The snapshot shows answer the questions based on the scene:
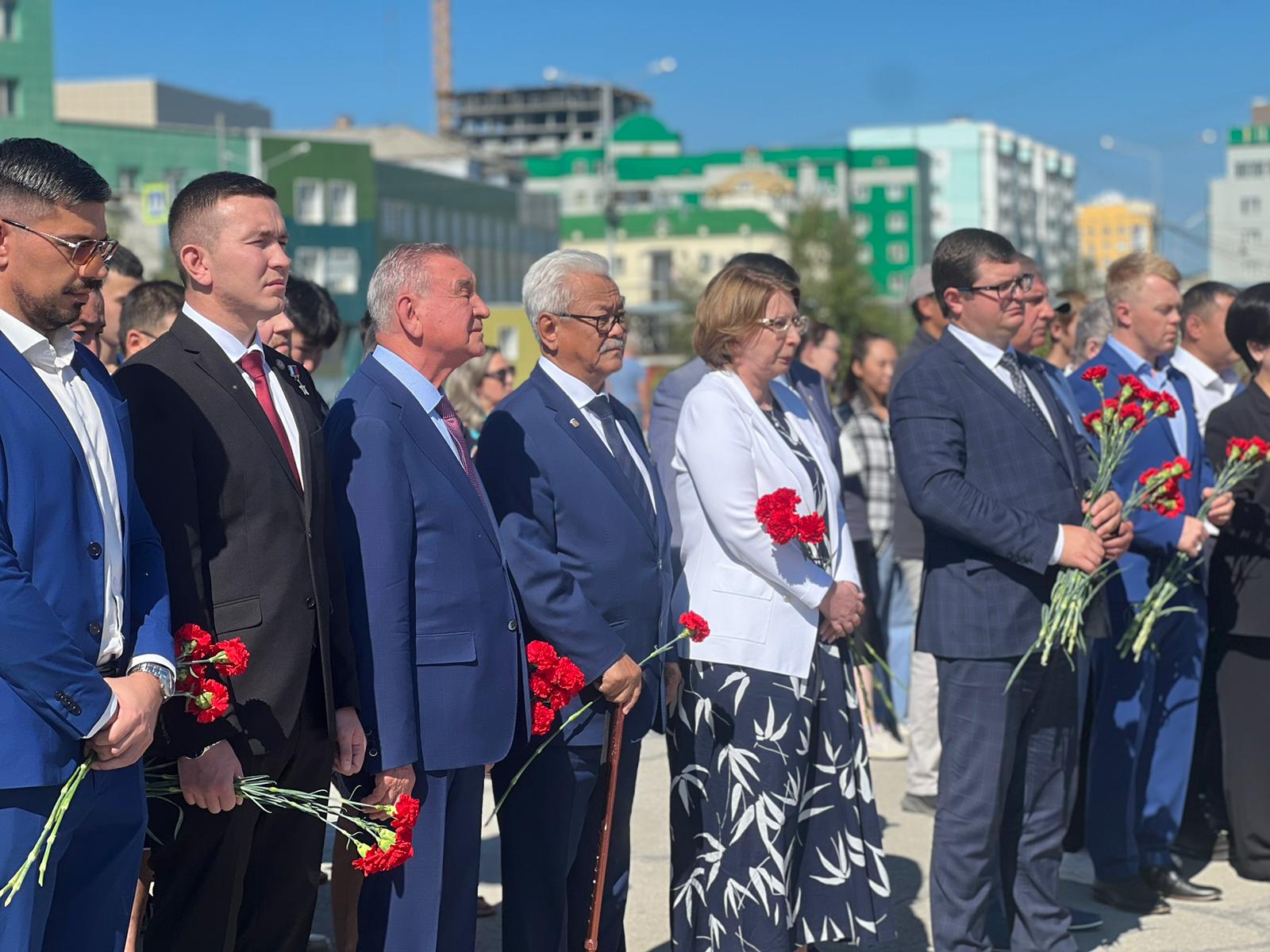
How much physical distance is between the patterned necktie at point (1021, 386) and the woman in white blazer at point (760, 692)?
67 cm

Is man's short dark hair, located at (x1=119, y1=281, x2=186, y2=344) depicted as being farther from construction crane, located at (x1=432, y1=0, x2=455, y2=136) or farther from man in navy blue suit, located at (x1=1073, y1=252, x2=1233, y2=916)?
construction crane, located at (x1=432, y1=0, x2=455, y2=136)

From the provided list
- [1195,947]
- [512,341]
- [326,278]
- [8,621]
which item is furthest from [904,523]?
[326,278]

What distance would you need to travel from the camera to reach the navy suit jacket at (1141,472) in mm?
5598

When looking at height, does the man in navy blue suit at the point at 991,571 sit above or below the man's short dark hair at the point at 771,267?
below

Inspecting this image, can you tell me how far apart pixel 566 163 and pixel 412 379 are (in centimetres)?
11211

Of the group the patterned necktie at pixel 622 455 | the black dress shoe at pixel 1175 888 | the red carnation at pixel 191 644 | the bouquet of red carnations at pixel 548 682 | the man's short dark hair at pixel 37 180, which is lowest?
the black dress shoe at pixel 1175 888

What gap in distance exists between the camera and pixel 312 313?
5.66 meters

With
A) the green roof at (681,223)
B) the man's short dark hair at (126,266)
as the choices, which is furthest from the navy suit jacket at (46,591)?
the green roof at (681,223)

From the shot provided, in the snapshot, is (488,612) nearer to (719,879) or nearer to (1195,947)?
(719,879)

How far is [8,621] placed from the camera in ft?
9.31

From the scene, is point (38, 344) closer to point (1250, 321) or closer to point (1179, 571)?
point (1179, 571)

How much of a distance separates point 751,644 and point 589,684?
0.63m

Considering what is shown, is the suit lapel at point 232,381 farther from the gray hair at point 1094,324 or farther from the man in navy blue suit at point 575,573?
the gray hair at point 1094,324

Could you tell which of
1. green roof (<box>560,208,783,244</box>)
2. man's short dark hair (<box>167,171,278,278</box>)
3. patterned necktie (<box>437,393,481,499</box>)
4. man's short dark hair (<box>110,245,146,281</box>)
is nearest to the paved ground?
patterned necktie (<box>437,393,481,499</box>)
